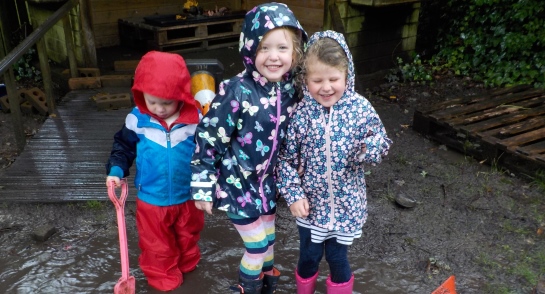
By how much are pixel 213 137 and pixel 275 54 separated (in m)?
0.48

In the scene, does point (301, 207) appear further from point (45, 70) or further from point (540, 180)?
point (45, 70)

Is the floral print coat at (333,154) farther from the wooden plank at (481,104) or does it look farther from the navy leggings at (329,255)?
the wooden plank at (481,104)

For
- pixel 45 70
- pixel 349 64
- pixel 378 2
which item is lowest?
pixel 45 70

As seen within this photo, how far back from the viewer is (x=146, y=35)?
7.00 meters

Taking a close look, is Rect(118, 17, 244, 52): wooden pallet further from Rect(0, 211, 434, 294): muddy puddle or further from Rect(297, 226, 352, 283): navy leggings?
Rect(297, 226, 352, 283): navy leggings

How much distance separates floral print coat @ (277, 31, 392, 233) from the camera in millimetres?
2363

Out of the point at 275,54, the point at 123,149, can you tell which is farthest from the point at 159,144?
the point at 275,54

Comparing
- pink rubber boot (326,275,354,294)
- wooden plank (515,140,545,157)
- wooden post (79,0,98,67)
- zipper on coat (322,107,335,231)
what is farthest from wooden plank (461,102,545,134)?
wooden post (79,0,98,67)

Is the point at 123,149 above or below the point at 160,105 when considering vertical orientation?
below

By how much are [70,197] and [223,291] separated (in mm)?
1657

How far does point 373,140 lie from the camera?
91.0 inches

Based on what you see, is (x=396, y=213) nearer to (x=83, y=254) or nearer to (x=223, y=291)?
(x=223, y=291)

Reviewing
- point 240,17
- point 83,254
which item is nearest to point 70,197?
point 83,254

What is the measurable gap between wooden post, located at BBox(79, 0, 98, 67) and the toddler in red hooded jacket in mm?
3696
